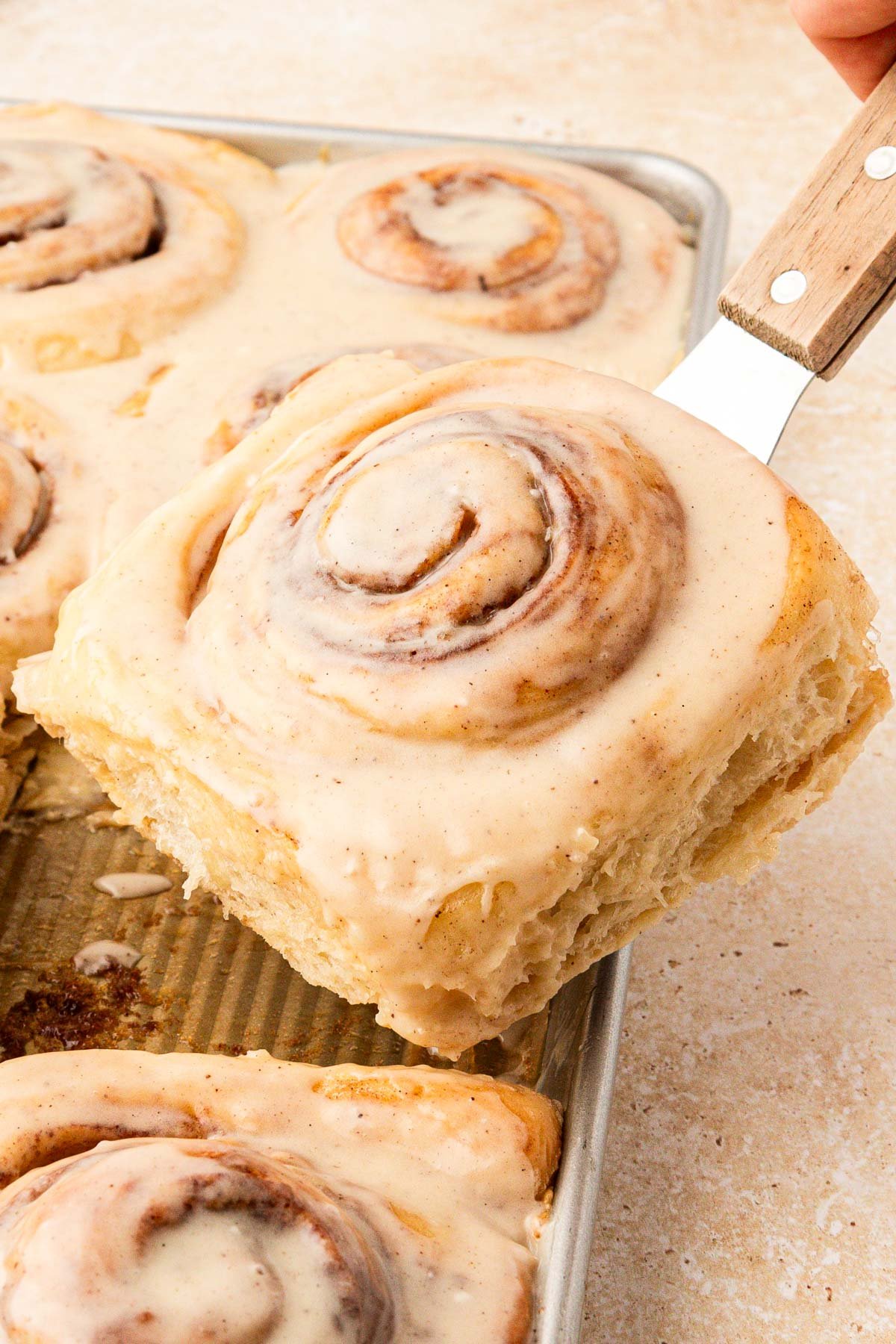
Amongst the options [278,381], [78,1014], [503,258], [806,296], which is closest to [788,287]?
[806,296]

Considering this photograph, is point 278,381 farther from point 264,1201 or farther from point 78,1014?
point 264,1201

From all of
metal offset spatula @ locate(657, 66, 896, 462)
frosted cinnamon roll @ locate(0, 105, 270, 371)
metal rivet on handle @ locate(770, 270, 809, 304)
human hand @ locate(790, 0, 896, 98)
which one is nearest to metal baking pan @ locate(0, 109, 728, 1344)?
frosted cinnamon roll @ locate(0, 105, 270, 371)

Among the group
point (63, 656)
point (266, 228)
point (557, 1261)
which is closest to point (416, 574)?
point (63, 656)

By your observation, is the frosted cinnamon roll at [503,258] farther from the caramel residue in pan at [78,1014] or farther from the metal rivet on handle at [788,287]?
the caramel residue in pan at [78,1014]

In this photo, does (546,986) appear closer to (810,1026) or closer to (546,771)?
(546,771)

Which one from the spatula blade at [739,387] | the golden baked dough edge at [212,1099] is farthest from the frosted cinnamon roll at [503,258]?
the golden baked dough edge at [212,1099]
